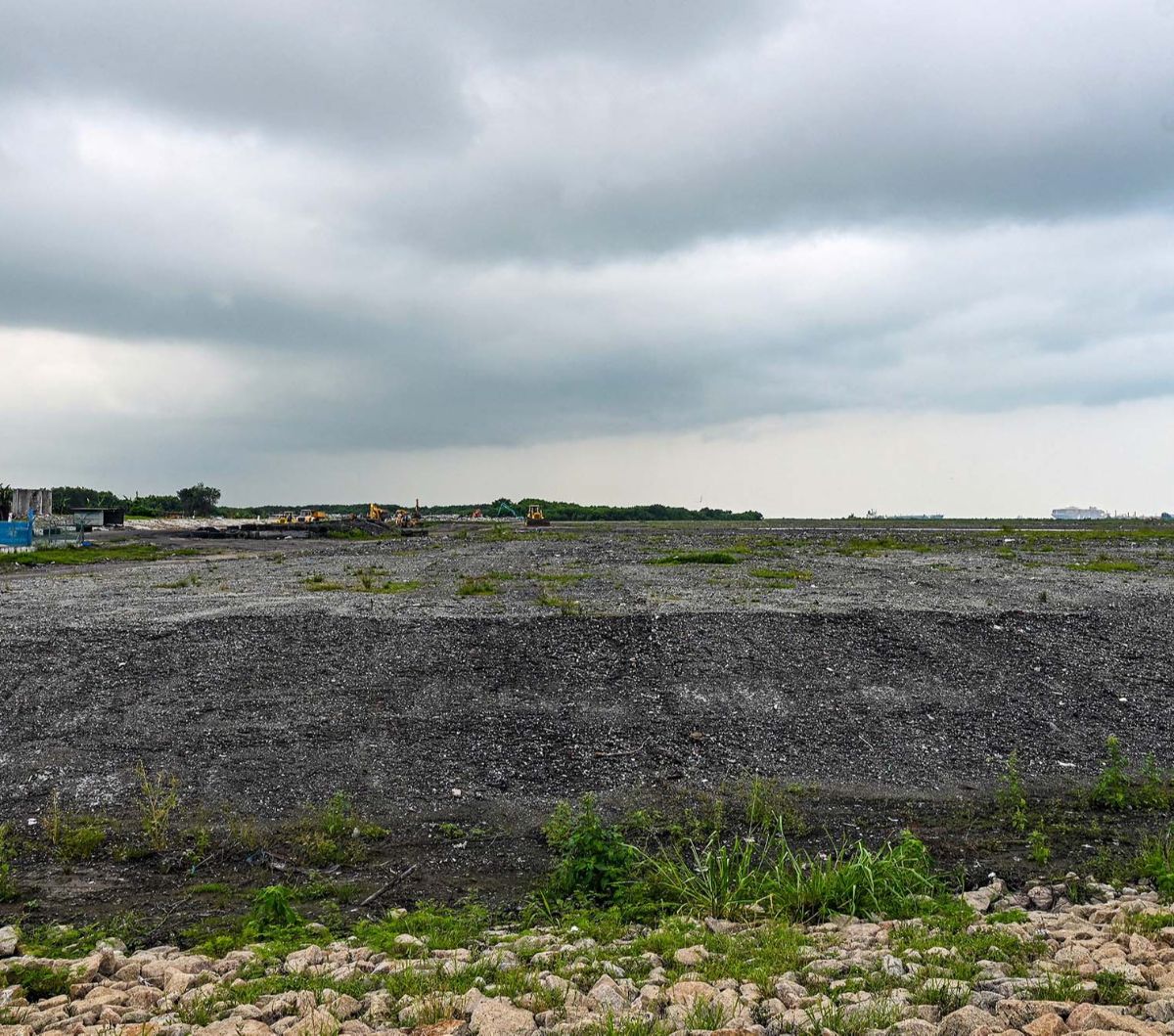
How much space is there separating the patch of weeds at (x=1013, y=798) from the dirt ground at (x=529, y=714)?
20 cm

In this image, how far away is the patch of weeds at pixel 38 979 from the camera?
5.63 metres

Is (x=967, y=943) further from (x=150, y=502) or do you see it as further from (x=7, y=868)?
(x=150, y=502)

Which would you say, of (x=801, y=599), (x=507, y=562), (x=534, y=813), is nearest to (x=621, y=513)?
(x=507, y=562)

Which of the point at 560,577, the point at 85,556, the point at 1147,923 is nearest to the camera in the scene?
the point at 1147,923

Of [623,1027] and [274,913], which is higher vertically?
[623,1027]

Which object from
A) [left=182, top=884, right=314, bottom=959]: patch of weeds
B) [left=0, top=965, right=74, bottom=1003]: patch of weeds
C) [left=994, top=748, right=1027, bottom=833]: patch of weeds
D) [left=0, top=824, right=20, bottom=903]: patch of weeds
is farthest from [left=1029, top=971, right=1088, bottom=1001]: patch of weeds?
[left=0, top=824, right=20, bottom=903]: patch of weeds

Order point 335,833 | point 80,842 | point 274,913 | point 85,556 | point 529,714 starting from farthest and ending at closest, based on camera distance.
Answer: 1. point 85,556
2. point 529,714
3. point 335,833
4. point 80,842
5. point 274,913

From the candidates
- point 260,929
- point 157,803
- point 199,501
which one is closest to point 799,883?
point 260,929

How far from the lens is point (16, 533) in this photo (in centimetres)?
4344

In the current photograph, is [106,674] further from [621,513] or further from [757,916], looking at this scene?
[621,513]

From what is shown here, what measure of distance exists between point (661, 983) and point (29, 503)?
65.5m

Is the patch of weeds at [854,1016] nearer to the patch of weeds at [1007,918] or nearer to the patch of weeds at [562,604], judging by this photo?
Result: the patch of weeds at [1007,918]

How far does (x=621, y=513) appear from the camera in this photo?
150 m

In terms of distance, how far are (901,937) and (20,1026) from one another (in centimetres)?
546
